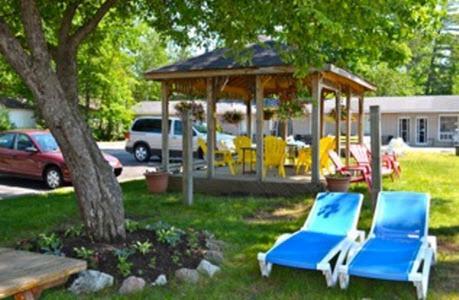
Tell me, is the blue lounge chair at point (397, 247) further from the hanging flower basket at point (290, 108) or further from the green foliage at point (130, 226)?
the hanging flower basket at point (290, 108)

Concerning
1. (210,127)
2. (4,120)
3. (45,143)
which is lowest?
(45,143)

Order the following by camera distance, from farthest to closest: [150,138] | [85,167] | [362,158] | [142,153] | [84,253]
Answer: [142,153], [150,138], [362,158], [85,167], [84,253]

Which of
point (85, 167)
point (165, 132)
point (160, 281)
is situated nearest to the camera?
point (160, 281)

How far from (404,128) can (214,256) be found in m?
32.1

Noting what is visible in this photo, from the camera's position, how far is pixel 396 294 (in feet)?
15.7

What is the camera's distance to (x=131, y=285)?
4.84 metres

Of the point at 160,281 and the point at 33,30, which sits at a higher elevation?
the point at 33,30

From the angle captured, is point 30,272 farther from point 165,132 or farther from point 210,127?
point 165,132

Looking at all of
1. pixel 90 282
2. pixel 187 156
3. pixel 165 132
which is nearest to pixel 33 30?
pixel 90 282

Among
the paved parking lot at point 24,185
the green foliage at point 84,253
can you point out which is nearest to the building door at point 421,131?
the paved parking lot at point 24,185

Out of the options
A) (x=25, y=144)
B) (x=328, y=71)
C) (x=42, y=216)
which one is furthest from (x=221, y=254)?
(x=25, y=144)

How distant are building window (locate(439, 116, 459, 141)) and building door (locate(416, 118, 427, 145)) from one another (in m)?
1.03

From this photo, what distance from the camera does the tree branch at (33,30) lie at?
17.6ft

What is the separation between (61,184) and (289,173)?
5.72m
